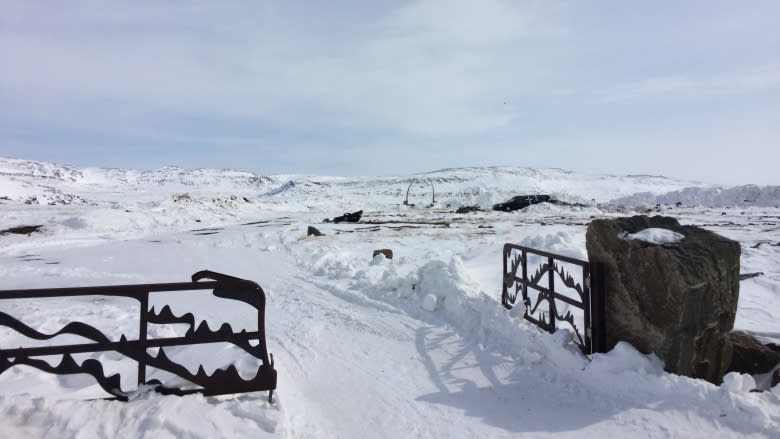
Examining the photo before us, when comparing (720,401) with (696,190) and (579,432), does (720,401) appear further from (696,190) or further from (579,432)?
(696,190)

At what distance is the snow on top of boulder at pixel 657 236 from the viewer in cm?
451

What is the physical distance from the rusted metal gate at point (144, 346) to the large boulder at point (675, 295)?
3439 mm

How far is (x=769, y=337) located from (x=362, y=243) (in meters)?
10.7

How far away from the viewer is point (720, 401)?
380 centimetres

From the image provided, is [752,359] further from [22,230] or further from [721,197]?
[721,197]

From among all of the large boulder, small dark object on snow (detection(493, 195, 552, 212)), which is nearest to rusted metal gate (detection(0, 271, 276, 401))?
the large boulder

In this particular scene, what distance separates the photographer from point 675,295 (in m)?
4.24

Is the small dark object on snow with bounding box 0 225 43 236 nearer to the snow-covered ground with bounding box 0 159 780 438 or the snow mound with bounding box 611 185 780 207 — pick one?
the snow-covered ground with bounding box 0 159 780 438

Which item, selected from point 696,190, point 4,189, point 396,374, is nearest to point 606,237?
point 396,374

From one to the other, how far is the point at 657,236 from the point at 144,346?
4.64 meters

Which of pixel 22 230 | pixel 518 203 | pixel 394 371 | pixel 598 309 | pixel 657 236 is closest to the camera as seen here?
pixel 657 236

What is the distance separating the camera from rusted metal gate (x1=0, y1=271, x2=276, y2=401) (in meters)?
3.33

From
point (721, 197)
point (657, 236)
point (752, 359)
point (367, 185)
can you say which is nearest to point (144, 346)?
point (657, 236)

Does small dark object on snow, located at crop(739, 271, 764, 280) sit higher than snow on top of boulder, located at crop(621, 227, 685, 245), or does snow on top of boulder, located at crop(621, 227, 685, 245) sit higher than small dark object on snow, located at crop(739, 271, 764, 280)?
snow on top of boulder, located at crop(621, 227, 685, 245)
